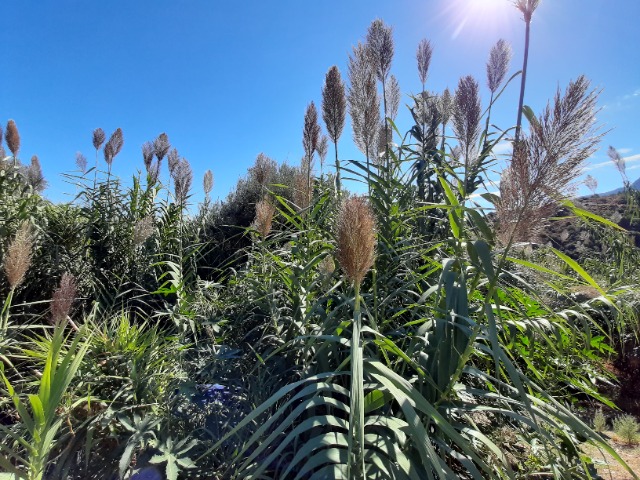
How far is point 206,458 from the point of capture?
172 cm

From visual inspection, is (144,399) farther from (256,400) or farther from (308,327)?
(308,327)

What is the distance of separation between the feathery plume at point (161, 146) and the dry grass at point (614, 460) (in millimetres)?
4654

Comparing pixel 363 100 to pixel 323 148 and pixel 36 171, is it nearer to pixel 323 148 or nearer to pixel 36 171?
pixel 323 148

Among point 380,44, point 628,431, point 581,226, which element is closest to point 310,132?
point 380,44

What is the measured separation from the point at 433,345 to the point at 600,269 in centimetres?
459

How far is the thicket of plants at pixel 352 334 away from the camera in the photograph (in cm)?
123

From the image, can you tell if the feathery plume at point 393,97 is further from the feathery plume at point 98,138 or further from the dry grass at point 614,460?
the feathery plume at point 98,138

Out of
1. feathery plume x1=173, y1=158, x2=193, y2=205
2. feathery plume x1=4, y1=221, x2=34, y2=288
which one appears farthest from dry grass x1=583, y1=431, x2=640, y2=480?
feathery plume x1=173, y1=158, x2=193, y2=205

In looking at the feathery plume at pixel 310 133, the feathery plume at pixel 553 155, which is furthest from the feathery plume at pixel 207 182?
the feathery plume at pixel 553 155

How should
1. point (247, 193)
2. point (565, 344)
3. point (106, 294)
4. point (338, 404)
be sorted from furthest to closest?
1. point (247, 193)
2. point (106, 294)
3. point (565, 344)
4. point (338, 404)

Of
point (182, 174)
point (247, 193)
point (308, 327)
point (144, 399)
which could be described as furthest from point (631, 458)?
point (247, 193)

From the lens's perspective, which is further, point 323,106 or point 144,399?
point 323,106

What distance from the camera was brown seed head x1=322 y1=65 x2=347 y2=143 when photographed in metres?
2.63

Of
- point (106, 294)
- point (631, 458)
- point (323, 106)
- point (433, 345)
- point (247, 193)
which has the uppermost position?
point (247, 193)
